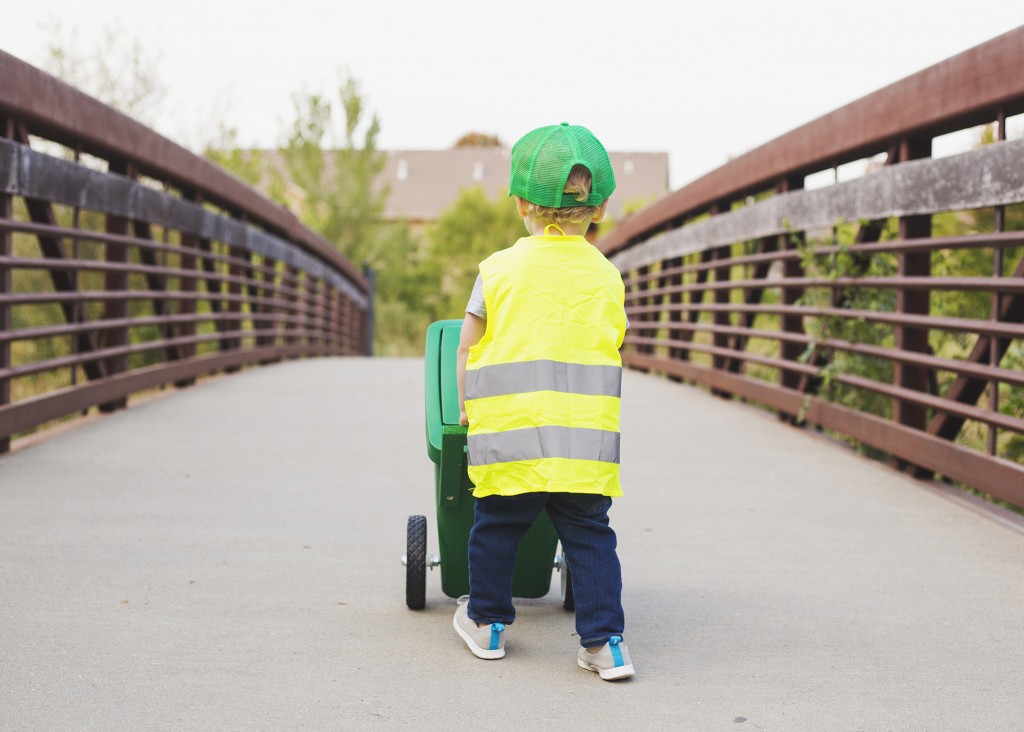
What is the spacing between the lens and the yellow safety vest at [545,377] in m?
3.03

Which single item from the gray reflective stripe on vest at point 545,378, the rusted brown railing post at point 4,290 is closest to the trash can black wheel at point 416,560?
the gray reflective stripe on vest at point 545,378

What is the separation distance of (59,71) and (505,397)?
1292 centimetres

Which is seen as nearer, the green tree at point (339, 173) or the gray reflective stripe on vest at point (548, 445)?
the gray reflective stripe on vest at point (548, 445)

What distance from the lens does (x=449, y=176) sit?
196 feet

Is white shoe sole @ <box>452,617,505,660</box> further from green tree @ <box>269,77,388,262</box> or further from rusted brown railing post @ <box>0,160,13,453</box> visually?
green tree @ <box>269,77,388,262</box>

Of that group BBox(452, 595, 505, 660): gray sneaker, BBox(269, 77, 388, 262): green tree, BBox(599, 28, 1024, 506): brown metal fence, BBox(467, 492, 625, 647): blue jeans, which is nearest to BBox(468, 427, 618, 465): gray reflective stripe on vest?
BBox(467, 492, 625, 647): blue jeans

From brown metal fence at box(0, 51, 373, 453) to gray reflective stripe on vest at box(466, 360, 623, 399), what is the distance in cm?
322

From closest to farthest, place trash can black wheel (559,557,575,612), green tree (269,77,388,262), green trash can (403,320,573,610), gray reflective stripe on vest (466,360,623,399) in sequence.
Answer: gray reflective stripe on vest (466,360,623,399) → green trash can (403,320,573,610) → trash can black wheel (559,557,575,612) → green tree (269,77,388,262)

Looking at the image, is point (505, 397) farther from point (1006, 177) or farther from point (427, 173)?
point (427, 173)

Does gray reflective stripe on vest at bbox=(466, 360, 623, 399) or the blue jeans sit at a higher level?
gray reflective stripe on vest at bbox=(466, 360, 623, 399)

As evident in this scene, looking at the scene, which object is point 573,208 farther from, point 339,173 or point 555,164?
point 339,173

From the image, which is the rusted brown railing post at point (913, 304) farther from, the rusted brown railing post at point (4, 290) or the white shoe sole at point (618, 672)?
the rusted brown railing post at point (4, 290)

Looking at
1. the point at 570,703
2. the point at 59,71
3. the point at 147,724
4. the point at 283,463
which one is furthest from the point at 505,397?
the point at 59,71

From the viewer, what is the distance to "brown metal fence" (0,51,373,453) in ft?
18.7
